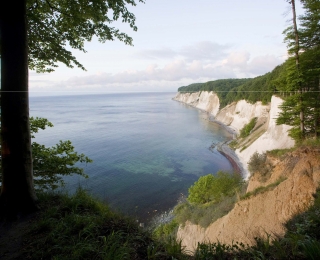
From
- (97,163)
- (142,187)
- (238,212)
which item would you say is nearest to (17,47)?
(238,212)

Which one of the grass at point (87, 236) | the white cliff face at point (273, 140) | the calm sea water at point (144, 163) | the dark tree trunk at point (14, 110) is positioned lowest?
the calm sea water at point (144, 163)

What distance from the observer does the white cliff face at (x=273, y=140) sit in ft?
82.5

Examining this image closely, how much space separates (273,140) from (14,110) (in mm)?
29770

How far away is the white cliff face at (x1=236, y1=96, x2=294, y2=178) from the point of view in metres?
25.1

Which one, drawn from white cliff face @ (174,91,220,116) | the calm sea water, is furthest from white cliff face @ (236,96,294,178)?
white cliff face @ (174,91,220,116)

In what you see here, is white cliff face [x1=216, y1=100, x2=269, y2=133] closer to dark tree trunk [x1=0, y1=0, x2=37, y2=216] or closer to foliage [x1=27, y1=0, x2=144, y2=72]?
foliage [x1=27, y1=0, x2=144, y2=72]

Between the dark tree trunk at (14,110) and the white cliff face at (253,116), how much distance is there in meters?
17.8

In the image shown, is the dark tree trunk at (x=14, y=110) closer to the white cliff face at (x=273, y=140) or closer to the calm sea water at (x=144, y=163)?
the calm sea water at (x=144, y=163)

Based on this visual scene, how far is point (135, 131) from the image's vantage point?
5128 cm

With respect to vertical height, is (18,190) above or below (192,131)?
above

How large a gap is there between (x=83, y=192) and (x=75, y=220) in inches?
40.1

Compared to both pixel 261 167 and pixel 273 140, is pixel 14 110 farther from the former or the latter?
pixel 273 140

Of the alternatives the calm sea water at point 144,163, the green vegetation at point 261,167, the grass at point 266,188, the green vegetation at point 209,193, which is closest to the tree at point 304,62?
the green vegetation at point 261,167

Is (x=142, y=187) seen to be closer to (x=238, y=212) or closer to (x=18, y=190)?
(x=238, y=212)
